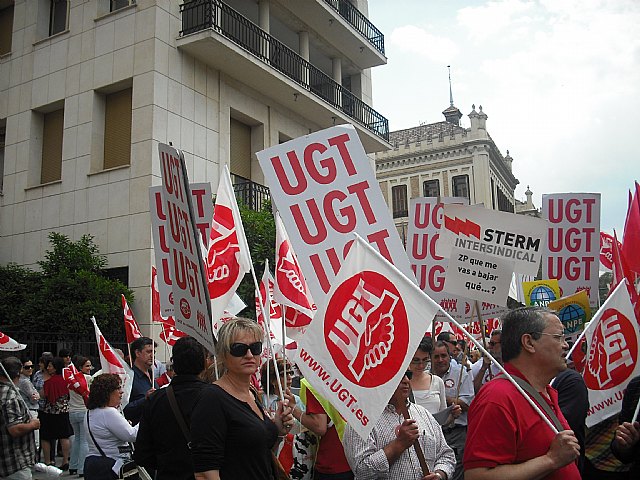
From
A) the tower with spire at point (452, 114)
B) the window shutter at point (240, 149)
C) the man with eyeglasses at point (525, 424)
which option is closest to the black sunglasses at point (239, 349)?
the man with eyeglasses at point (525, 424)

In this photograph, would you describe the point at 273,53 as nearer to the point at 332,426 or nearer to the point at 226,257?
the point at 226,257

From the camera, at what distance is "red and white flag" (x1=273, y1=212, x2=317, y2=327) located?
602cm

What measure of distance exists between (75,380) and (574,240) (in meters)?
7.40

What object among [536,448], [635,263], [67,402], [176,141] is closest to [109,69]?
[176,141]

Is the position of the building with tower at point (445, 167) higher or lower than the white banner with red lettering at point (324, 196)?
higher

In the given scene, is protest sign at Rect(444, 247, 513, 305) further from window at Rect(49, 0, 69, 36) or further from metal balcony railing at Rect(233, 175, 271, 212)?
window at Rect(49, 0, 69, 36)

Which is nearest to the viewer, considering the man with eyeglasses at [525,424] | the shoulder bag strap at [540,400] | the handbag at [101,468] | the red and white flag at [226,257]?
the man with eyeglasses at [525,424]

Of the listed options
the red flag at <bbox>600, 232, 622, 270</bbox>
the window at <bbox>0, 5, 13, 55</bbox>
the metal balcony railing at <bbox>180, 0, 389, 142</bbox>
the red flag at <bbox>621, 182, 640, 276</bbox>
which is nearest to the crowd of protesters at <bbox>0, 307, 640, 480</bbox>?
the red flag at <bbox>621, 182, 640, 276</bbox>

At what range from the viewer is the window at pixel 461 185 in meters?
42.2

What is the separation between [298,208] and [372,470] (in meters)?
1.89

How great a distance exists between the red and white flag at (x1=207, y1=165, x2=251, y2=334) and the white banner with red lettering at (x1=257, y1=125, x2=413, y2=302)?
125 centimetres

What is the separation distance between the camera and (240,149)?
63.1ft

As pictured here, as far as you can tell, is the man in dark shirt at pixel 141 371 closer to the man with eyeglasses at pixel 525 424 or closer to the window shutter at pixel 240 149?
the man with eyeglasses at pixel 525 424

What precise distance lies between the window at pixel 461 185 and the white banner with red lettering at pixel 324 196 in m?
38.3
